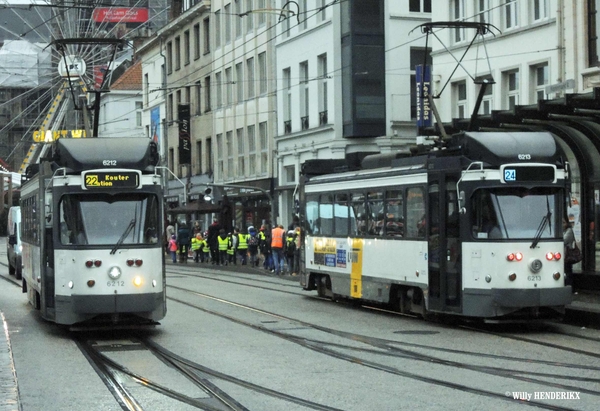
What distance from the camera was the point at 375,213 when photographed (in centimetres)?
2289

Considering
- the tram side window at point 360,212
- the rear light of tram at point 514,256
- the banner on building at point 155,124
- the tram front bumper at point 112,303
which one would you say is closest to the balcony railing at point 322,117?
the tram side window at point 360,212

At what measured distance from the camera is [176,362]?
15.2 metres

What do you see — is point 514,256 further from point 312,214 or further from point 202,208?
point 202,208

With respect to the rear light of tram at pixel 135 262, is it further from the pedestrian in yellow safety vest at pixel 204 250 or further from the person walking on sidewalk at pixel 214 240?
the pedestrian in yellow safety vest at pixel 204 250

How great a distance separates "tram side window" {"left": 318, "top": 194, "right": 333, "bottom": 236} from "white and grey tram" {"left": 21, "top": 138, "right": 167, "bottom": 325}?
760 centimetres

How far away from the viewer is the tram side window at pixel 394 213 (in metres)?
21.6

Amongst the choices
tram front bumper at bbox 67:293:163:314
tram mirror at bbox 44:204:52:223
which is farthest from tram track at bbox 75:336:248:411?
tram mirror at bbox 44:204:52:223

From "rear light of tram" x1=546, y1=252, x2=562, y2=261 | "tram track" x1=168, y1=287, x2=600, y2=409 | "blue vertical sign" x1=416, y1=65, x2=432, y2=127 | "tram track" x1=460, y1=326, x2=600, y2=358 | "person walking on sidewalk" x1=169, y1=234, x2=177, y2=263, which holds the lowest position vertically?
"tram track" x1=460, y1=326, x2=600, y2=358

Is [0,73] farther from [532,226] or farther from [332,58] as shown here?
[532,226]

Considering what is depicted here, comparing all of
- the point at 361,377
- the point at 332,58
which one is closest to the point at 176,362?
the point at 361,377

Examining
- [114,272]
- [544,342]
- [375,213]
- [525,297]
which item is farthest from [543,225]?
[114,272]

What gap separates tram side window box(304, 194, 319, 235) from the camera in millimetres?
26375

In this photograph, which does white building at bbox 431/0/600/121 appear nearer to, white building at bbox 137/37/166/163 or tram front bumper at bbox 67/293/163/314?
tram front bumper at bbox 67/293/163/314

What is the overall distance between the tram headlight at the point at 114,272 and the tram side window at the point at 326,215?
26.8ft
